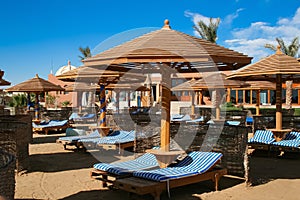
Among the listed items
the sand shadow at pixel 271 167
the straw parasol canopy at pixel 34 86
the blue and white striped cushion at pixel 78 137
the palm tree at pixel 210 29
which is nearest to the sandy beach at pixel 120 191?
the sand shadow at pixel 271 167

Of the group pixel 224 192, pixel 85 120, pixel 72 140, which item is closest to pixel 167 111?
pixel 224 192

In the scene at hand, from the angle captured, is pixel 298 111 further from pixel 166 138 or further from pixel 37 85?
pixel 166 138

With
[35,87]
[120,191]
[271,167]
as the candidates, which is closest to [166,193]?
[120,191]

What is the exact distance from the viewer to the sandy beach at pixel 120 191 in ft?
17.6

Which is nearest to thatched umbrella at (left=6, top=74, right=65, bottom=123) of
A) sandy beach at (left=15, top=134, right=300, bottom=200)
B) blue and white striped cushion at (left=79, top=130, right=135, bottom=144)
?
blue and white striped cushion at (left=79, top=130, right=135, bottom=144)

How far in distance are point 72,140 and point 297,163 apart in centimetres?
594

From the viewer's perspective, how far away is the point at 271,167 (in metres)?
7.50

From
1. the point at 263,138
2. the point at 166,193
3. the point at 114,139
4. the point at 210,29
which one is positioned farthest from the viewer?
the point at 210,29

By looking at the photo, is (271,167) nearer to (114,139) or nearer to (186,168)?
(186,168)

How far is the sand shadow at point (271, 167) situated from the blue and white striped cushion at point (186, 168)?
867mm

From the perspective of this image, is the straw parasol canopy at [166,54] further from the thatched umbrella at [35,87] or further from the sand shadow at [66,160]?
the thatched umbrella at [35,87]

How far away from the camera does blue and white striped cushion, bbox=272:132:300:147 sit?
318 inches

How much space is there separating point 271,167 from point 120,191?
12.1ft

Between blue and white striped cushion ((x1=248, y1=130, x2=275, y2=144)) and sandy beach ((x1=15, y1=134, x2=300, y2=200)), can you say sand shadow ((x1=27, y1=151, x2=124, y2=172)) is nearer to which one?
sandy beach ((x1=15, y1=134, x2=300, y2=200))
